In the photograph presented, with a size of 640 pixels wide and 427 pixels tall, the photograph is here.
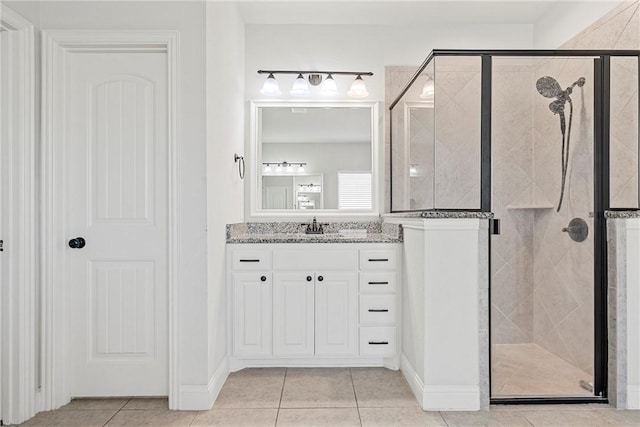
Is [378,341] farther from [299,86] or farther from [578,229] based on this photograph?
[299,86]

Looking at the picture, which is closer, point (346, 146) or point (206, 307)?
point (206, 307)

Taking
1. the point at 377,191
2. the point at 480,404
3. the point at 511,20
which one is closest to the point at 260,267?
the point at 377,191

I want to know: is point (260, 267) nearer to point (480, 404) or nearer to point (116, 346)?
point (116, 346)

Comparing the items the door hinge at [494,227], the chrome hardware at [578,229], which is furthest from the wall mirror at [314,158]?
the chrome hardware at [578,229]

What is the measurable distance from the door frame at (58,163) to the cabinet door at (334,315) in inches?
36.7

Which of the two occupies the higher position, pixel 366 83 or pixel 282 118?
pixel 366 83

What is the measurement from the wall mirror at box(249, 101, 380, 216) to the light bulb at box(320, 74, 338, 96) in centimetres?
9

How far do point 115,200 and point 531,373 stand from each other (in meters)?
2.69

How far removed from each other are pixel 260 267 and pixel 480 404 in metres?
1.52

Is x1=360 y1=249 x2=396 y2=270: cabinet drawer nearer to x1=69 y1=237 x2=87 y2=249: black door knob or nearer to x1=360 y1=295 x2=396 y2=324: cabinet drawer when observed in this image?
x1=360 y1=295 x2=396 y2=324: cabinet drawer

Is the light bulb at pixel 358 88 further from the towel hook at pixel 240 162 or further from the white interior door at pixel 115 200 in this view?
the white interior door at pixel 115 200

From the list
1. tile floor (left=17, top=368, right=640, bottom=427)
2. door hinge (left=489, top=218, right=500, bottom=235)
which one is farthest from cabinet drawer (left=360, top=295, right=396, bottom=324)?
door hinge (left=489, top=218, right=500, bottom=235)

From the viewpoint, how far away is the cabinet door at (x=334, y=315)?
270 centimetres

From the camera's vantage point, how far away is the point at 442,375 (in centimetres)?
218
